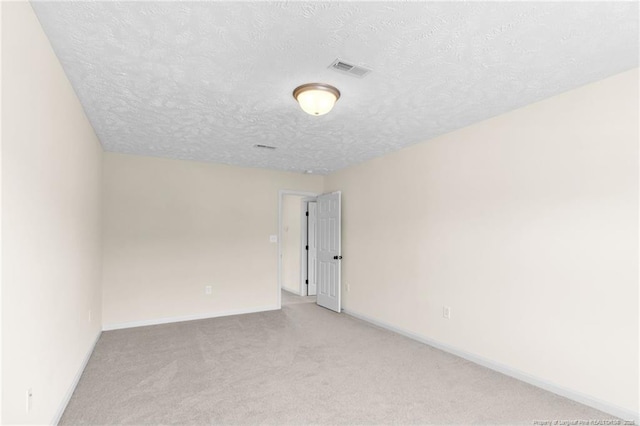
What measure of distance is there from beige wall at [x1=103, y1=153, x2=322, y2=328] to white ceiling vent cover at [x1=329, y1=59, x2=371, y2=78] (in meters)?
3.63

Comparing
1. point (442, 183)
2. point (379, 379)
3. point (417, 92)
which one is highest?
point (417, 92)

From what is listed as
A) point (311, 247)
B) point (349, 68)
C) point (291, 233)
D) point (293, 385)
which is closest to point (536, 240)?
point (349, 68)

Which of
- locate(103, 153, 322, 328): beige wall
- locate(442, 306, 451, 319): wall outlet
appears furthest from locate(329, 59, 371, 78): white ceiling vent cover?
locate(103, 153, 322, 328): beige wall

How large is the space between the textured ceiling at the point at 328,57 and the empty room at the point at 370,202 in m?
0.02

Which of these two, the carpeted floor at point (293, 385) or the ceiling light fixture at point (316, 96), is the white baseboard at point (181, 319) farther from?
the ceiling light fixture at point (316, 96)

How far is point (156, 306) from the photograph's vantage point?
498 cm

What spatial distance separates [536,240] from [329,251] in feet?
11.4

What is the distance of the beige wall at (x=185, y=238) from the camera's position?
480 centimetres

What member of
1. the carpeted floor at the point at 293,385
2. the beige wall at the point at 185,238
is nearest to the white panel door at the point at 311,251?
the beige wall at the point at 185,238

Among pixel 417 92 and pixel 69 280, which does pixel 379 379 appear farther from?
pixel 69 280

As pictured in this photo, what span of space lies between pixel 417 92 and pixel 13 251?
2.76 metres

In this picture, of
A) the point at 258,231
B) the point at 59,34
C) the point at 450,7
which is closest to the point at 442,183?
the point at 450,7

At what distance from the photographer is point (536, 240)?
3.00 meters

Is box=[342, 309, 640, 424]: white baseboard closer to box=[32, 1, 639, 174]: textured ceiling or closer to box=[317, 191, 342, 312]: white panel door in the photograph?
box=[317, 191, 342, 312]: white panel door
